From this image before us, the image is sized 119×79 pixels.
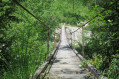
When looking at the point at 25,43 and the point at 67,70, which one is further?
the point at 67,70

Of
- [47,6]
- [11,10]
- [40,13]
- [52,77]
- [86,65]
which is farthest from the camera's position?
[47,6]

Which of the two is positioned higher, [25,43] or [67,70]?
[25,43]

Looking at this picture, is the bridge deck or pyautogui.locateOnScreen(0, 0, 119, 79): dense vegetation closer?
pyautogui.locateOnScreen(0, 0, 119, 79): dense vegetation

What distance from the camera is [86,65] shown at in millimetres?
3955

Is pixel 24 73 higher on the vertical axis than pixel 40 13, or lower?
lower

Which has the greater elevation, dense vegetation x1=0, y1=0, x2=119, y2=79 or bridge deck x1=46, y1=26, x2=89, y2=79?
dense vegetation x1=0, y1=0, x2=119, y2=79

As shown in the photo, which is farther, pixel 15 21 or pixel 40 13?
pixel 40 13

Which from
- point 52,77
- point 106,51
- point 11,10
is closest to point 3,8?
point 11,10

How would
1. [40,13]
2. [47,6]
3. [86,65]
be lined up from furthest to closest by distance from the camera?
[47,6] < [40,13] < [86,65]

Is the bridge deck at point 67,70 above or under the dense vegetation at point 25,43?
under

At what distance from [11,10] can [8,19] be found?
0.29 meters

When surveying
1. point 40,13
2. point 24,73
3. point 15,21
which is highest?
point 40,13

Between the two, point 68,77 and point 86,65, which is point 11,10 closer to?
point 68,77

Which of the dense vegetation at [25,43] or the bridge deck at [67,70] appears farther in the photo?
the bridge deck at [67,70]
